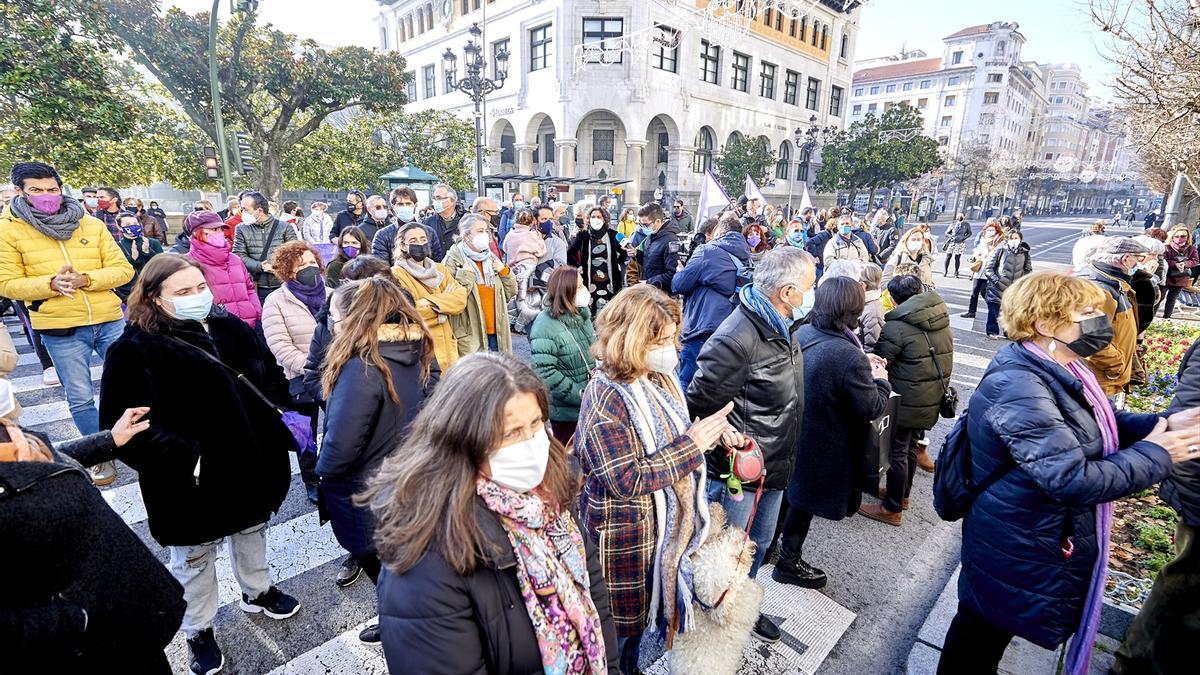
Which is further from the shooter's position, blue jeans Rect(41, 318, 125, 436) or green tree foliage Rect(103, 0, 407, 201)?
green tree foliage Rect(103, 0, 407, 201)

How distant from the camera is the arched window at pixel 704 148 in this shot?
3747cm

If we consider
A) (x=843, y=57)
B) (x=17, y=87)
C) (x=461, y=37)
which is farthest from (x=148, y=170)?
(x=843, y=57)

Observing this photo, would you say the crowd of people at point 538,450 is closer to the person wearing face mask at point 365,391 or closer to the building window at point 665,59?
the person wearing face mask at point 365,391

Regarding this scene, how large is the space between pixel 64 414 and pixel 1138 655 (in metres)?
8.48

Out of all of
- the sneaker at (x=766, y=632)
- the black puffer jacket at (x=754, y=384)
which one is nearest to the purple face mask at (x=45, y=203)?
the black puffer jacket at (x=754, y=384)

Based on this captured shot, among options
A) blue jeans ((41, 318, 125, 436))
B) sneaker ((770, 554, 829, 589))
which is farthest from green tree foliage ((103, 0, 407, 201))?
sneaker ((770, 554, 829, 589))

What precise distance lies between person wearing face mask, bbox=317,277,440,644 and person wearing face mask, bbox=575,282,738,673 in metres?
0.97

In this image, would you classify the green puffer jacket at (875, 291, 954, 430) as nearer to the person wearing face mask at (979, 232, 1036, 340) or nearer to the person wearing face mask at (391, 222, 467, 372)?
the person wearing face mask at (391, 222, 467, 372)

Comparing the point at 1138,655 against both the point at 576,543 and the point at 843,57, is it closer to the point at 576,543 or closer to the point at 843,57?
the point at 576,543

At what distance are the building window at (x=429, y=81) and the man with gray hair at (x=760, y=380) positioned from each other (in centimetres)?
4270

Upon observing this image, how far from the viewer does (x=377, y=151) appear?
2342 centimetres

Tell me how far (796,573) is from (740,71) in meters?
39.6

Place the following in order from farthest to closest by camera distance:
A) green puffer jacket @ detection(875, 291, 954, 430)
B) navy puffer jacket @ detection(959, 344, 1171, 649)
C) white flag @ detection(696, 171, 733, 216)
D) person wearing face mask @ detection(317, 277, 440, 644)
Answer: white flag @ detection(696, 171, 733, 216) < green puffer jacket @ detection(875, 291, 954, 430) < person wearing face mask @ detection(317, 277, 440, 644) < navy puffer jacket @ detection(959, 344, 1171, 649)

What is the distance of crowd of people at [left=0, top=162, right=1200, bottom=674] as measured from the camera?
1486mm
